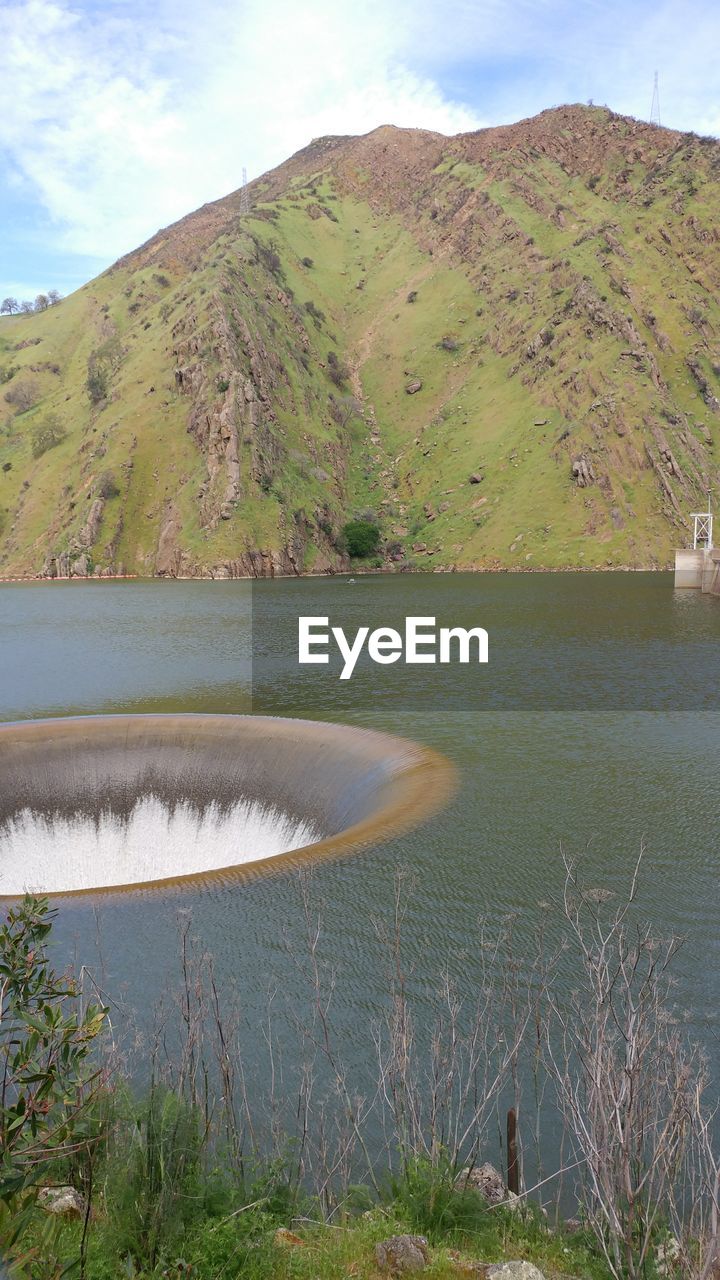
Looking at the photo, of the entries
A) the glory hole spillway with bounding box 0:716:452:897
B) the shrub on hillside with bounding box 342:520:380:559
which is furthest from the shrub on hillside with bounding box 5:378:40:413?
the glory hole spillway with bounding box 0:716:452:897

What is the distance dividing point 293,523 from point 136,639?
188 feet

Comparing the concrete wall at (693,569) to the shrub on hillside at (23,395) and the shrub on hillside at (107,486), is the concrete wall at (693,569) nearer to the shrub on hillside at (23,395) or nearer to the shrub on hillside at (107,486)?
the shrub on hillside at (107,486)

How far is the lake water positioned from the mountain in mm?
45022

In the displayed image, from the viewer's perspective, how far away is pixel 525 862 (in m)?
15.1

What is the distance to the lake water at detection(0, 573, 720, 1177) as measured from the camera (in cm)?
1196

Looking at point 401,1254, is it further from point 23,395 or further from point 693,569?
point 23,395

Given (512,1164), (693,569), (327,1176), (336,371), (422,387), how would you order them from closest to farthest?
(327,1176) → (512,1164) → (693,569) → (422,387) → (336,371)

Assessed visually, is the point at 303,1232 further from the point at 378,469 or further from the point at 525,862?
the point at 378,469

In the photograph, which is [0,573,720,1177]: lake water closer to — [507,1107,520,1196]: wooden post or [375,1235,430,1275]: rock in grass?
[507,1107,520,1196]: wooden post

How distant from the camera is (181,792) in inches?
849

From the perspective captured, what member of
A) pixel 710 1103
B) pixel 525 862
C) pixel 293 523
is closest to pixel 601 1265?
pixel 710 1103

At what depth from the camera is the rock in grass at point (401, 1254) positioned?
5816 mm

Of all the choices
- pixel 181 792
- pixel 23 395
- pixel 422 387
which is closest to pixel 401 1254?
pixel 181 792
